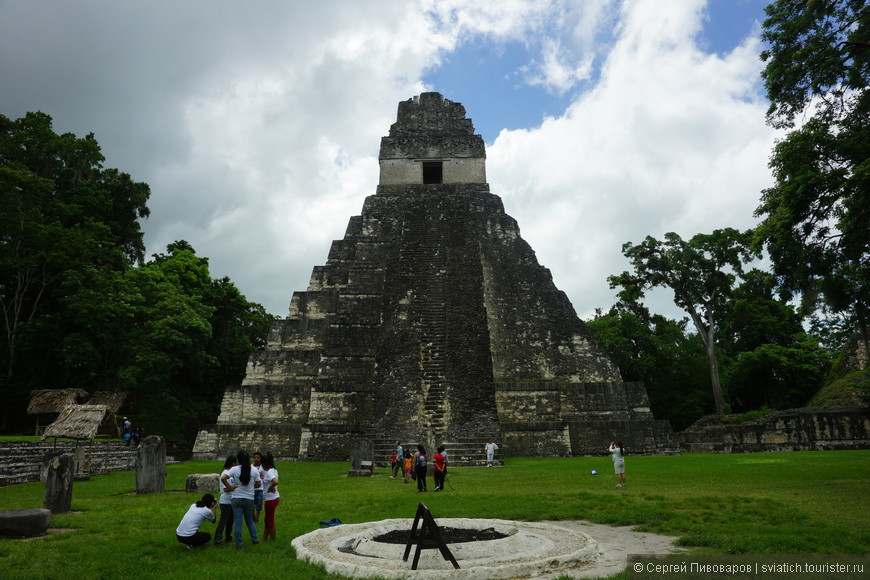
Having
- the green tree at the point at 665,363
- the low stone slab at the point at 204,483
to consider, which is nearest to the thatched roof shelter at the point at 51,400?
the low stone slab at the point at 204,483

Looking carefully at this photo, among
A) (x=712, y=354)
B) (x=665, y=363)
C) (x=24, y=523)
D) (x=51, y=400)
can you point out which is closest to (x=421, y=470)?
(x=24, y=523)

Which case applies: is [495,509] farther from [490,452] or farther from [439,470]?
[490,452]

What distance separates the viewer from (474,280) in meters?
19.3

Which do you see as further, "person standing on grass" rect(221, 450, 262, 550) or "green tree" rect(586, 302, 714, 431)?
"green tree" rect(586, 302, 714, 431)

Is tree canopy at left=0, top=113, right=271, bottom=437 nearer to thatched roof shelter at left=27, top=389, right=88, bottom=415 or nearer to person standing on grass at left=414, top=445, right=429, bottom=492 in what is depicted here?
thatched roof shelter at left=27, top=389, right=88, bottom=415

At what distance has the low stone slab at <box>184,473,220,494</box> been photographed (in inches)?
391

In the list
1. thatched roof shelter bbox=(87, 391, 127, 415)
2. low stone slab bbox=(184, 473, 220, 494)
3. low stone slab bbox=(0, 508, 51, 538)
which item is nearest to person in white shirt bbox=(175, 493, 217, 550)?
low stone slab bbox=(0, 508, 51, 538)

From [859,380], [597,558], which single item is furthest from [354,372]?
[859,380]

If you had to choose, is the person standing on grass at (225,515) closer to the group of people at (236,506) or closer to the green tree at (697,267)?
the group of people at (236,506)

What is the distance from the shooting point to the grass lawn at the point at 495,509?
495cm

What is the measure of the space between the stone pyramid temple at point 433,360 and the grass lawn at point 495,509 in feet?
10.1

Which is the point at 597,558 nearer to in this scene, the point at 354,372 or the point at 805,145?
the point at 805,145

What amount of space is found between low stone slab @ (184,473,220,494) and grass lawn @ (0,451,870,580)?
27 centimetres

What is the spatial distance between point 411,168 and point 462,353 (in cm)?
1157
